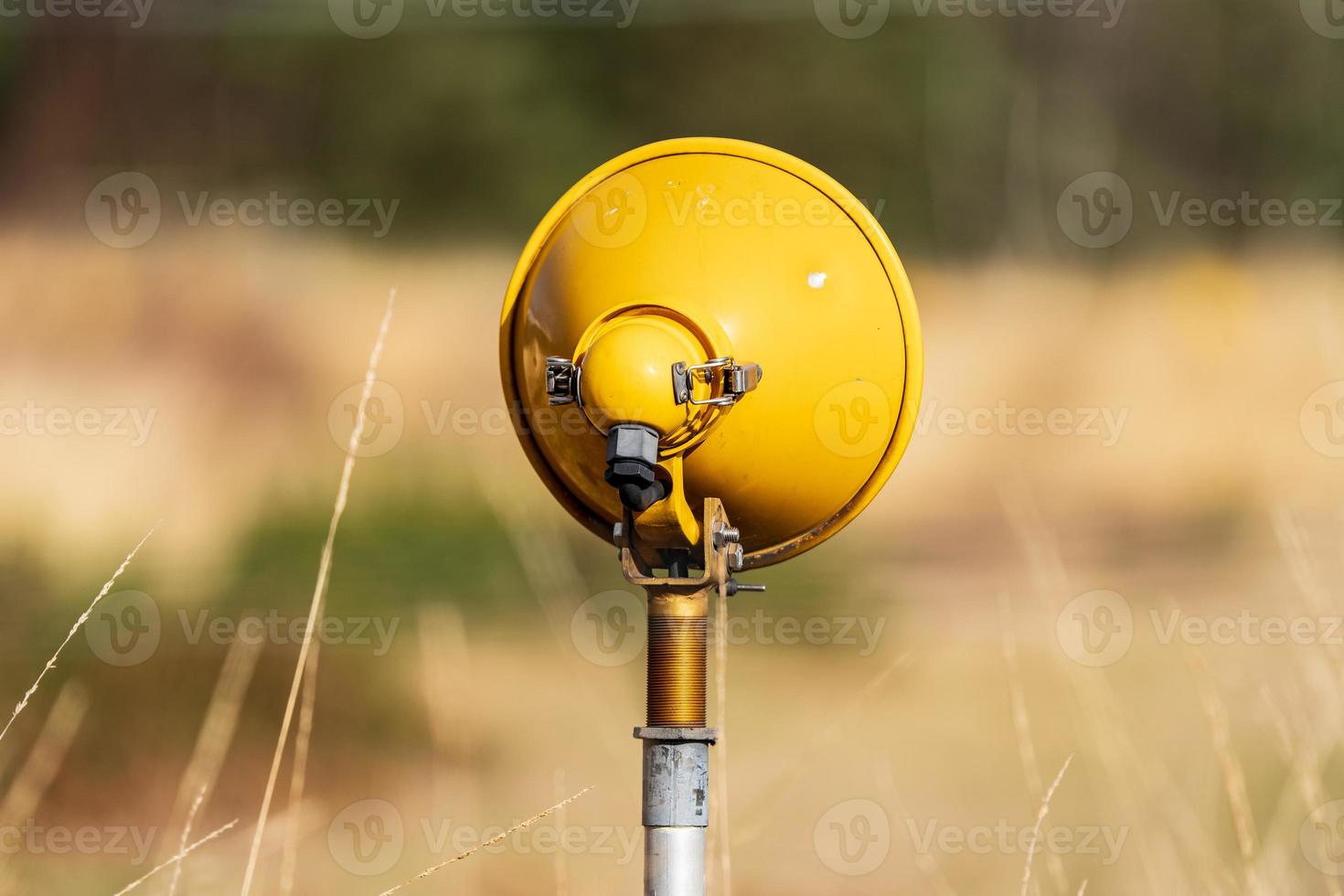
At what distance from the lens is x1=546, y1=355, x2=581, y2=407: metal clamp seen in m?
1.43

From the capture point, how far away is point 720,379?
142 cm

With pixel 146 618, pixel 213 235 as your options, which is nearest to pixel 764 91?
pixel 213 235

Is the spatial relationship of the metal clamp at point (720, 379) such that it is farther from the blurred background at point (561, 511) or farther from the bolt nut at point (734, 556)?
the blurred background at point (561, 511)

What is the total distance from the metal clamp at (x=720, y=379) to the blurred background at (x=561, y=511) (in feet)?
7.39

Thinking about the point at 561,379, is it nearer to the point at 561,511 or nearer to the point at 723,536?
the point at 723,536

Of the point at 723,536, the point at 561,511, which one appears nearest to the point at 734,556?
the point at 723,536

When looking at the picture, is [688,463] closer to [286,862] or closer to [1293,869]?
[286,862]

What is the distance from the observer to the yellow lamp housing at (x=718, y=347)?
4.62 ft

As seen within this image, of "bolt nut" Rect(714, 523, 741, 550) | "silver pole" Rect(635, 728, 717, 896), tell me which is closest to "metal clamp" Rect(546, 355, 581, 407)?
"bolt nut" Rect(714, 523, 741, 550)

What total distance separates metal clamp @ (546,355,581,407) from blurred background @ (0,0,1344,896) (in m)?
2.29

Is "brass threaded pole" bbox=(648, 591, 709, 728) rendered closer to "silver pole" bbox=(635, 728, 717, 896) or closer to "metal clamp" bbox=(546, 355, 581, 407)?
"silver pole" bbox=(635, 728, 717, 896)

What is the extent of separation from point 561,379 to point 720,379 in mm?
174

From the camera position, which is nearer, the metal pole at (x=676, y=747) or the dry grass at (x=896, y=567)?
the metal pole at (x=676, y=747)

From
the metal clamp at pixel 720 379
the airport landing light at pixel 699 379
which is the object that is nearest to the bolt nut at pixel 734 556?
the airport landing light at pixel 699 379
